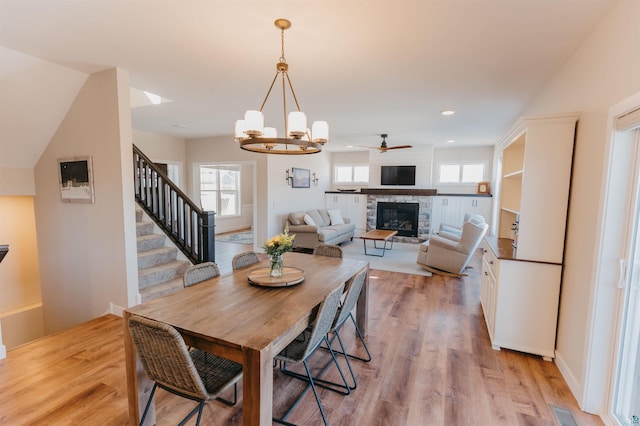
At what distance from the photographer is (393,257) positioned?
6.21 m

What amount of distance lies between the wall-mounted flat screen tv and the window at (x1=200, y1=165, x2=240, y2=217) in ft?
15.0

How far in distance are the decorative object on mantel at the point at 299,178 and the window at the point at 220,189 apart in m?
2.70

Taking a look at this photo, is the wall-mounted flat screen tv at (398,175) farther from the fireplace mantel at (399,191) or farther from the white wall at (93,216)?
the white wall at (93,216)

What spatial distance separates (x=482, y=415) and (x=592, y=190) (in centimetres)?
166

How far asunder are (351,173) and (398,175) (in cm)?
164

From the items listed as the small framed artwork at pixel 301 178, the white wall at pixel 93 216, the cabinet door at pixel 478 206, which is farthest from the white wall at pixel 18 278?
the cabinet door at pixel 478 206

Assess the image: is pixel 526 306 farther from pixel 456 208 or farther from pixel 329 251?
pixel 456 208

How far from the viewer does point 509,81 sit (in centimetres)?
308

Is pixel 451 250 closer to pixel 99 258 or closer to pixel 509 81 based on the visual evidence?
pixel 509 81

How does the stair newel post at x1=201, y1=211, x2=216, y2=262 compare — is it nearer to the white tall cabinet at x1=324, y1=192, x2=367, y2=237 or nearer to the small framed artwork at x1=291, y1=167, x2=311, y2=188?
the small framed artwork at x1=291, y1=167, x2=311, y2=188

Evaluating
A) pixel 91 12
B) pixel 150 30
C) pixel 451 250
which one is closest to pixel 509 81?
pixel 451 250

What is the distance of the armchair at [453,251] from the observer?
15.1 ft

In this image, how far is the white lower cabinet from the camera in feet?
8.23

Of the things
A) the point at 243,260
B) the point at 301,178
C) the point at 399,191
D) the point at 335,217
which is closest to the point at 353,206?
the point at 335,217
